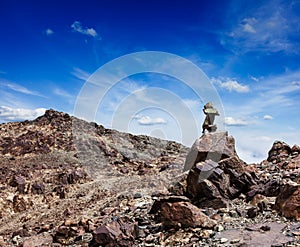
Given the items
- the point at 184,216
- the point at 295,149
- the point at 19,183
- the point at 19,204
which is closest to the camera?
the point at 184,216

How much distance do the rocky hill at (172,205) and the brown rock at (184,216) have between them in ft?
0.08

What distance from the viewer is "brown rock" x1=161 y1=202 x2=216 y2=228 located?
7.95 meters

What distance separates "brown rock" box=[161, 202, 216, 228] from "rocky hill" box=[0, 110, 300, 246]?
0.02 meters

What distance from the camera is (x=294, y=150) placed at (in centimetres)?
1608

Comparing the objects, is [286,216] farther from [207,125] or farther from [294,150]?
[294,150]

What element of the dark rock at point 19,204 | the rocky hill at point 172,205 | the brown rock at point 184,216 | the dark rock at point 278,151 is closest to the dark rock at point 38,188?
the rocky hill at point 172,205

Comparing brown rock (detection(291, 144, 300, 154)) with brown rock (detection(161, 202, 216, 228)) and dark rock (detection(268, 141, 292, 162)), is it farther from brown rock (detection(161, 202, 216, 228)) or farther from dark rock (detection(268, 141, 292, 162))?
brown rock (detection(161, 202, 216, 228))

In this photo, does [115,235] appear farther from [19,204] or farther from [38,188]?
[38,188]

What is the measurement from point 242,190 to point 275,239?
3898 mm

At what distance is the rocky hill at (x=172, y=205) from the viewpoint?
782 centimetres

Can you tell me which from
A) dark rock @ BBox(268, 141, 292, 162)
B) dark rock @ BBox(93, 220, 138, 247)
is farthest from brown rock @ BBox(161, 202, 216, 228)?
dark rock @ BBox(268, 141, 292, 162)

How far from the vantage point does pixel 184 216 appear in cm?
817

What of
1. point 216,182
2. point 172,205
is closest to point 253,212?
point 216,182

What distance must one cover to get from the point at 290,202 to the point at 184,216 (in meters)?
2.73
